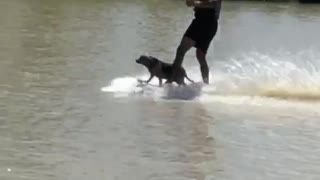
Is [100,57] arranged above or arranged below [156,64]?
below

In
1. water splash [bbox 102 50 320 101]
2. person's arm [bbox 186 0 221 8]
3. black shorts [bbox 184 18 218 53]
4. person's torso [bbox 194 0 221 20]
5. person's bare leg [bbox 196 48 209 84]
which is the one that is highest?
person's arm [bbox 186 0 221 8]

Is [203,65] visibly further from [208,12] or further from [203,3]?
[203,3]

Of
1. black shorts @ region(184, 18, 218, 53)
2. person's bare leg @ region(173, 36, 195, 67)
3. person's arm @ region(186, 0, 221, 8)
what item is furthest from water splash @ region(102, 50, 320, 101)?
person's arm @ region(186, 0, 221, 8)

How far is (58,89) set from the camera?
35.9 ft

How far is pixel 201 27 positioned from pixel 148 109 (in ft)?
5.28

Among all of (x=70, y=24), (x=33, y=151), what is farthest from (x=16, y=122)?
(x=70, y=24)

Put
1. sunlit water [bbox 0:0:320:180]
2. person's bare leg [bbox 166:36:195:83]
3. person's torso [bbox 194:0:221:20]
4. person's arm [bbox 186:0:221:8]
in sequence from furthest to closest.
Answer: person's bare leg [bbox 166:36:195:83]
person's torso [bbox 194:0:221:20]
person's arm [bbox 186:0:221:8]
sunlit water [bbox 0:0:320:180]

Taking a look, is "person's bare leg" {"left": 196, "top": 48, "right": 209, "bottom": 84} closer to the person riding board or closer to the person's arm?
the person riding board

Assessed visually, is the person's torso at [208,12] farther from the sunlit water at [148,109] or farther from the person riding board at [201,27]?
the sunlit water at [148,109]

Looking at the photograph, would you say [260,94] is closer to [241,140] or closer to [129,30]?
[241,140]

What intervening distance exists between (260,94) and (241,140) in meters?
2.58

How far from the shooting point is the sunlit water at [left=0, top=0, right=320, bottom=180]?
7.38 meters

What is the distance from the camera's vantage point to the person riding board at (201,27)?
10.9m

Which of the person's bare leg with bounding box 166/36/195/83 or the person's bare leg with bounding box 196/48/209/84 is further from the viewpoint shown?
the person's bare leg with bounding box 196/48/209/84
